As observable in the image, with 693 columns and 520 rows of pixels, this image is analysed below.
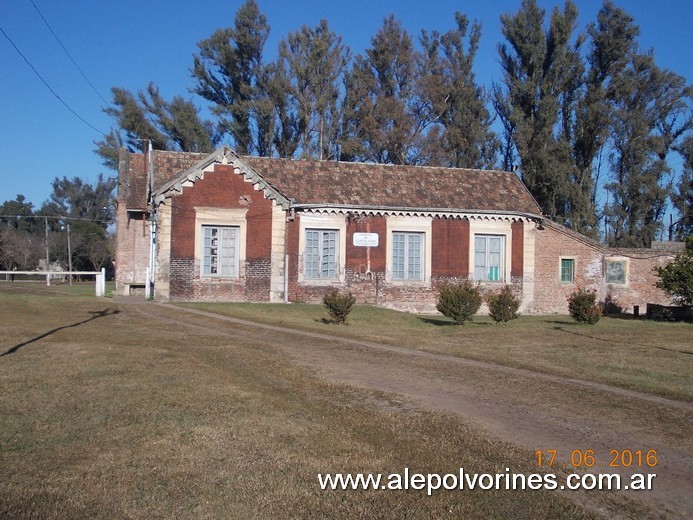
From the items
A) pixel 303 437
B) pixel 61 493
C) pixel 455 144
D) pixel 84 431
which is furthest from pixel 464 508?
pixel 455 144

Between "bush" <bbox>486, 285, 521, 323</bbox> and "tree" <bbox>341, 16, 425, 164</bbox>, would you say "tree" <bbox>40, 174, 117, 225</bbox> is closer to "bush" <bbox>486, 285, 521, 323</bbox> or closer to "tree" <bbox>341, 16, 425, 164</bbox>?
"tree" <bbox>341, 16, 425, 164</bbox>

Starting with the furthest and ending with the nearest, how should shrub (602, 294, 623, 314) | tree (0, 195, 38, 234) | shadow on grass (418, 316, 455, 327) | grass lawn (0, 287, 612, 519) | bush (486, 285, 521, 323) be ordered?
tree (0, 195, 38, 234) → shrub (602, 294, 623, 314) → shadow on grass (418, 316, 455, 327) → bush (486, 285, 521, 323) → grass lawn (0, 287, 612, 519)

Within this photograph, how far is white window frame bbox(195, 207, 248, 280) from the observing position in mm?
25703

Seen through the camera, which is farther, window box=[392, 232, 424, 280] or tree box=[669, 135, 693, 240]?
tree box=[669, 135, 693, 240]

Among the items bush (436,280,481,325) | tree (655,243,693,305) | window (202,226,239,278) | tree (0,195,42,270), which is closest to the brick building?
window (202,226,239,278)

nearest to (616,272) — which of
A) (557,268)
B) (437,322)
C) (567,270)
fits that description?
(567,270)

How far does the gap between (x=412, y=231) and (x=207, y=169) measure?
27.7 feet

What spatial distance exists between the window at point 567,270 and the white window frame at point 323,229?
9.95 meters

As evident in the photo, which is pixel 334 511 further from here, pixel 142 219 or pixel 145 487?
pixel 142 219

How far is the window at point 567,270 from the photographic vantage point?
30.6 meters

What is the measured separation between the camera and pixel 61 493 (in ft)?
18.4

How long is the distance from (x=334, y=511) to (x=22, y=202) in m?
97.5

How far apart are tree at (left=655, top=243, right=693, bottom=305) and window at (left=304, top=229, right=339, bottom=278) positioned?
467 inches

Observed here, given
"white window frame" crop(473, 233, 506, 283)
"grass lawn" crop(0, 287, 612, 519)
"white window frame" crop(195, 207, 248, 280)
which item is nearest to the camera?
"grass lawn" crop(0, 287, 612, 519)
